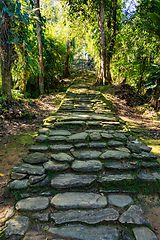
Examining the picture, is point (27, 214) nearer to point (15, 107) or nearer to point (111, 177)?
point (111, 177)

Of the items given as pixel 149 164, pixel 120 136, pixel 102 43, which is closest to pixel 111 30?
pixel 102 43

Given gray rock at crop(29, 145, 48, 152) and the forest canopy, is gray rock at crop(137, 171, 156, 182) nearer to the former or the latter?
gray rock at crop(29, 145, 48, 152)

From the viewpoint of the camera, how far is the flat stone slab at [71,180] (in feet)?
6.25

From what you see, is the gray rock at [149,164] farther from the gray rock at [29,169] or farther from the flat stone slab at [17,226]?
the flat stone slab at [17,226]

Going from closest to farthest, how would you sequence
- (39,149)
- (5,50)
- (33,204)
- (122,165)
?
(33,204) < (122,165) < (39,149) < (5,50)

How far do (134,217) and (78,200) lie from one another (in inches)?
22.6

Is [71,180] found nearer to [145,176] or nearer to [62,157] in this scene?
[62,157]

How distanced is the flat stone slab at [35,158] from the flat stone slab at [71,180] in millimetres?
357

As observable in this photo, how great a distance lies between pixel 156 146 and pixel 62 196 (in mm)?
2390

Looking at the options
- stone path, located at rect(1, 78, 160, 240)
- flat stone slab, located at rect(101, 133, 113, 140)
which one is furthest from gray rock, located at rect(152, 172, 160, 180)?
flat stone slab, located at rect(101, 133, 113, 140)

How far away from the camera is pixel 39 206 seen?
1.67 meters

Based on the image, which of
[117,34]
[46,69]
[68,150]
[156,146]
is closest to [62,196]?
[68,150]

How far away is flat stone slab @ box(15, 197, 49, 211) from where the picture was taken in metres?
1.64

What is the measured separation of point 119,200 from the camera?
1.81 meters
